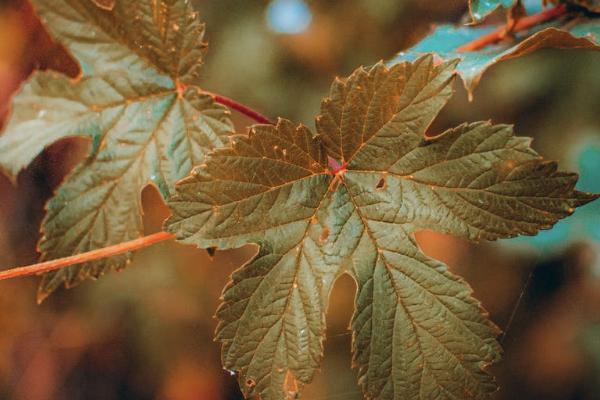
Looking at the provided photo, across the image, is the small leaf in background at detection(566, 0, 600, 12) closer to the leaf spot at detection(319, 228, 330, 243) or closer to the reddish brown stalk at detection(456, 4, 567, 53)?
the reddish brown stalk at detection(456, 4, 567, 53)

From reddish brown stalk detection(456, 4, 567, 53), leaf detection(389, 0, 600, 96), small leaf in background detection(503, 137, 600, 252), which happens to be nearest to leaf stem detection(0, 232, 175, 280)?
leaf detection(389, 0, 600, 96)

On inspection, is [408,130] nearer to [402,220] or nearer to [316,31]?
[402,220]

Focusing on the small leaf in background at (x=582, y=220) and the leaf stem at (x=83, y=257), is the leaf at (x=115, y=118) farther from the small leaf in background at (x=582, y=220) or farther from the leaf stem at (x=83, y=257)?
the small leaf in background at (x=582, y=220)

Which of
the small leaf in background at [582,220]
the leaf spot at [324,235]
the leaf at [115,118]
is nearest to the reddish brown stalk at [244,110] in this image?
the leaf at [115,118]

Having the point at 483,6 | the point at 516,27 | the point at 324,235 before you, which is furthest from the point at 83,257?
the point at 516,27

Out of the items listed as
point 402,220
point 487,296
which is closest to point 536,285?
point 487,296
